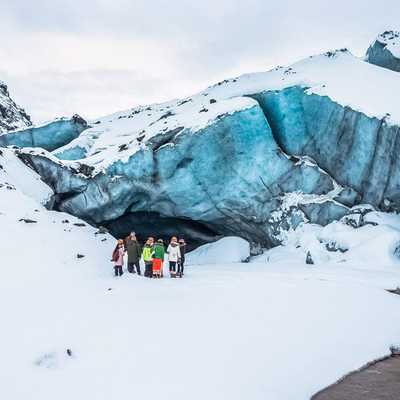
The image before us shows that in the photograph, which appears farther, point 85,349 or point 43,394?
point 85,349

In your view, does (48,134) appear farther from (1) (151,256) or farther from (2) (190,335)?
(2) (190,335)

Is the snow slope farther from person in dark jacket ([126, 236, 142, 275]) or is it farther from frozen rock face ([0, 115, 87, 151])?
frozen rock face ([0, 115, 87, 151])

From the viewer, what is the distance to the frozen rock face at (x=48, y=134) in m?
27.7

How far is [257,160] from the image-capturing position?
19.8 metres

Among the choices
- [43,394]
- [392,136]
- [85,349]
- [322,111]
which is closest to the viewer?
[43,394]

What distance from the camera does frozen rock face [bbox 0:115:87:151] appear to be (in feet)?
91.0

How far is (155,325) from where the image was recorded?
19.5 feet

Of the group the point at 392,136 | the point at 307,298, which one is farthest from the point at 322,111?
the point at 307,298

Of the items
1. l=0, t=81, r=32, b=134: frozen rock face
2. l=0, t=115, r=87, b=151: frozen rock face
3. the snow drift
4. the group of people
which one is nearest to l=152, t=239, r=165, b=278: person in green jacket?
the group of people

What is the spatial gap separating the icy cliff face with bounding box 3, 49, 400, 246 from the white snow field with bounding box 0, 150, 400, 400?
835cm

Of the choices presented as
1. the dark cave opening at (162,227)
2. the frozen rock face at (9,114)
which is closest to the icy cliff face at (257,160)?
the dark cave opening at (162,227)

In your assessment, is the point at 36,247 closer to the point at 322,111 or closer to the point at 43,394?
the point at 43,394

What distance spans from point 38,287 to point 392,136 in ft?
50.9

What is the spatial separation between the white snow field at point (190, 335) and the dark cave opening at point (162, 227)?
1476 cm
